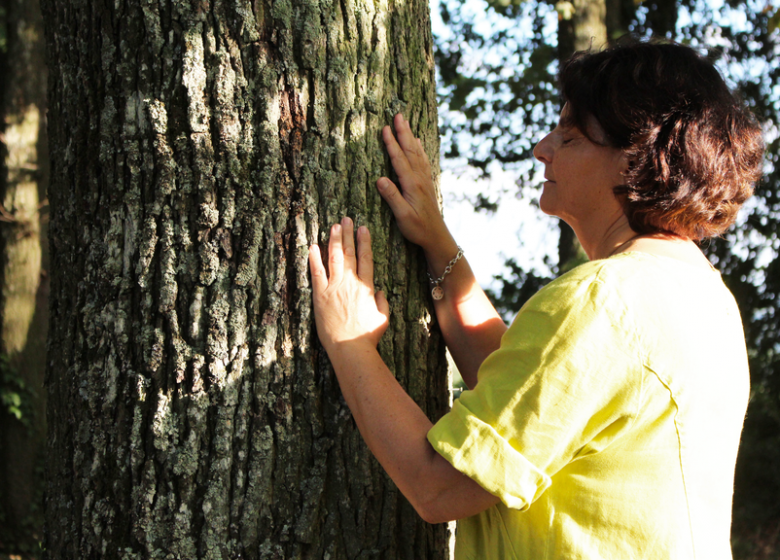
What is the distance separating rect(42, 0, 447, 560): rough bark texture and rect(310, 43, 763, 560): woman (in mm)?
182

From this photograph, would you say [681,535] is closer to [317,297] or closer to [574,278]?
[574,278]

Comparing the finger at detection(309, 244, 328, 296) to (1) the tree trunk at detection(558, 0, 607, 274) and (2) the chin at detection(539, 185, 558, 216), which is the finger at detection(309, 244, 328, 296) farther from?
(1) the tree trunk at detection(558, 0, 607, 274)

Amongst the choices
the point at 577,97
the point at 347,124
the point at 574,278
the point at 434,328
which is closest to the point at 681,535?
the point at 574,278

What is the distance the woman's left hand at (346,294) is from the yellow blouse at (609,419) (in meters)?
0.41

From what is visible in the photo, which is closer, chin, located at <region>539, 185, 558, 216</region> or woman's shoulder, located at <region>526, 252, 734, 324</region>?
→ woman's shoulder, located at <region>526, 252, 734, 324</region>

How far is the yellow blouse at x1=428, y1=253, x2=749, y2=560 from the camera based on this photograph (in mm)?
1245

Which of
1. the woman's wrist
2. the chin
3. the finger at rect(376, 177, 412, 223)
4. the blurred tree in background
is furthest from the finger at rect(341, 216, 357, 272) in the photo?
the blurred tree in background

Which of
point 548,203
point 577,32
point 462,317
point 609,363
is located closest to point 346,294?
point 462,317

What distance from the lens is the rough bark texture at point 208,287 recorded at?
64.4 inches

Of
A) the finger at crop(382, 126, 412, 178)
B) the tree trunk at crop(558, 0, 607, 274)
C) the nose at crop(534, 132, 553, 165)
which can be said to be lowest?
the nose at crop(534, 132, 553, 165)

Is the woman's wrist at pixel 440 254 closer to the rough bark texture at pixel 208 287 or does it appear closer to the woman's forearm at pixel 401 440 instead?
the rough bark texture at pixel 208 287

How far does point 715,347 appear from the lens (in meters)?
1.36

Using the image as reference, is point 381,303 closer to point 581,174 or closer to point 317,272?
point 317,272

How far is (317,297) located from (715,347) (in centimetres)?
93
